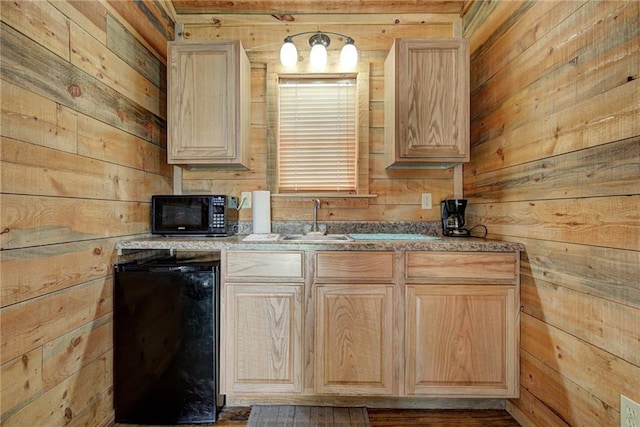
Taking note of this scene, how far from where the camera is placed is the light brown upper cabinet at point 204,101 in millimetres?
1920

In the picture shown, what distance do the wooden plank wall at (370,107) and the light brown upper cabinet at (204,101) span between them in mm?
336

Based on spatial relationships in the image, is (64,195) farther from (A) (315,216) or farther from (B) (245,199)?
(A) (315,216)

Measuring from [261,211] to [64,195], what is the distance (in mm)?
1084

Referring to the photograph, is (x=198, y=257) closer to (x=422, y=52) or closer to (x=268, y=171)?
(x=268, y=171)

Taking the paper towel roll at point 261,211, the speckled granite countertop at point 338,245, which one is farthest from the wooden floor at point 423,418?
the paper towel roll at point 261,211

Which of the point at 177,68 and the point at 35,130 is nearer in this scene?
the point at 35,130

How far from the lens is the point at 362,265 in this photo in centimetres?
162

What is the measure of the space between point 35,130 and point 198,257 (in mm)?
1240

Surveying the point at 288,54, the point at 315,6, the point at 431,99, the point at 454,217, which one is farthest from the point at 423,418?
the point at 315,6

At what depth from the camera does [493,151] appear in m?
1.87

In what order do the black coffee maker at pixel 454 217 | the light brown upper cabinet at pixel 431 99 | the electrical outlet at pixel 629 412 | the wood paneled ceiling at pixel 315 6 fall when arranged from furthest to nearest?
the wood paneled ceiling at pixel 315 6, the black coffee maker at pixel 454 217, the light brown upper cabinet at pixel 431 99, the electrical outlet at pixel 629 412

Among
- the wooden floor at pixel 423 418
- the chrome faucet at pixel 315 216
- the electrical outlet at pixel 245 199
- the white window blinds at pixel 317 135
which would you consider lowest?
the wooden floor at pixel 423 418

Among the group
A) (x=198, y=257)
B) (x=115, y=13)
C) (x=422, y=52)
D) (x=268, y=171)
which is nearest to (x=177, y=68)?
(x=115, y=13)

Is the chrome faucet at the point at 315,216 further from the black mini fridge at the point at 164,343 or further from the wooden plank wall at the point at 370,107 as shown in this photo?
the black mini fridge at the point at 164,343
